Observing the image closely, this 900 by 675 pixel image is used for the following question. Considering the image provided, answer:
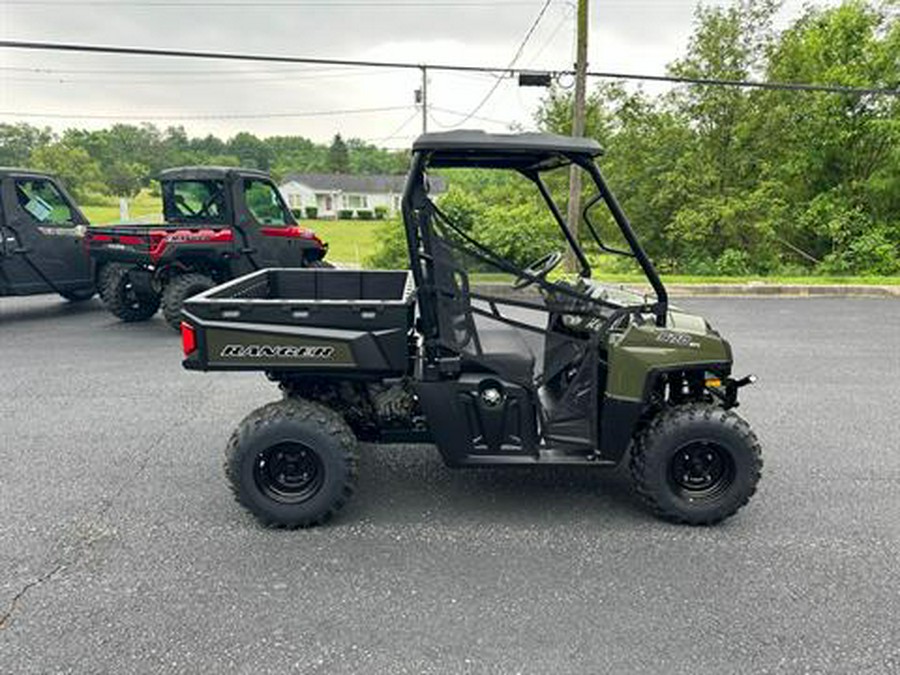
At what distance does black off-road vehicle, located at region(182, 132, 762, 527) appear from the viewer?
303 cm

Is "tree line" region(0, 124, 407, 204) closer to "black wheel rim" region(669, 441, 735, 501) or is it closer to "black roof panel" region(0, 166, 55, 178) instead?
"black roof panel" region(0, 166, 55, 178)

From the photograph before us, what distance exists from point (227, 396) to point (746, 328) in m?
6.58

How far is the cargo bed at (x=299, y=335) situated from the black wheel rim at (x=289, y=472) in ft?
1.43

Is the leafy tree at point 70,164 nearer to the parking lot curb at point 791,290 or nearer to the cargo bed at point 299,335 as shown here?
the parking lot curb at point 791,290

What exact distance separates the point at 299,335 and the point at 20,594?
163cm

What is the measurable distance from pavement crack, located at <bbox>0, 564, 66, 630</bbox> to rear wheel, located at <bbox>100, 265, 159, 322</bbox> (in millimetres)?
5819

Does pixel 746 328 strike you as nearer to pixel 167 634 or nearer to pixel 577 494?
pixel 577 494

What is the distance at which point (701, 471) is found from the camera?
10.5 ft

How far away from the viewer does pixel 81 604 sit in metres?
2.51

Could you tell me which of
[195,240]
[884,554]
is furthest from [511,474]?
[195,240]

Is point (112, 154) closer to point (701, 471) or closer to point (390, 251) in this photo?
point (390, 251)

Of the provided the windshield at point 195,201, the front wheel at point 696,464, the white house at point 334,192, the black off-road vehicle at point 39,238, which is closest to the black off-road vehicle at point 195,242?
the windshield at point 195,201

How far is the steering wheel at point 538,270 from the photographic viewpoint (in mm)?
3096

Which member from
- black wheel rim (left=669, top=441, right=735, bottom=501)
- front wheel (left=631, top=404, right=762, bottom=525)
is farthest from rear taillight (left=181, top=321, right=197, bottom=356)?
black wheel rim (left=669, top=441, right=735, bottom=501)
